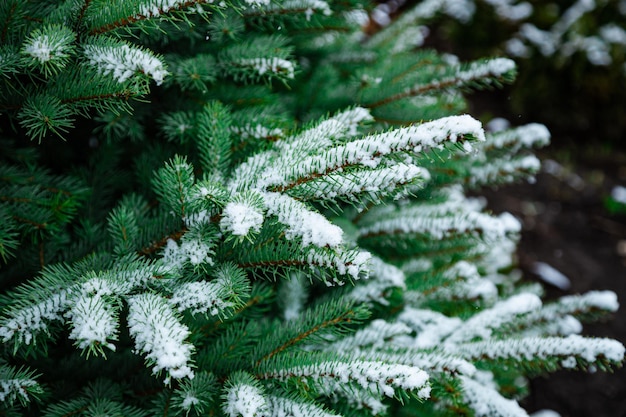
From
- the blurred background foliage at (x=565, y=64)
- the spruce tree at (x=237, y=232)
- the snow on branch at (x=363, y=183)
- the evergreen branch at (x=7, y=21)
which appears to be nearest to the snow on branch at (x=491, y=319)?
the spruce tree at (x=237, y=232)

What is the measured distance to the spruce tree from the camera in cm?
86

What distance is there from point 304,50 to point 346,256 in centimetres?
118

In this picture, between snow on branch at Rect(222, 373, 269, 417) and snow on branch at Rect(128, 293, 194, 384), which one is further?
snow on branch at Rect(222, 373, 269, 417)

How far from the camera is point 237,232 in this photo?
0.80 metres

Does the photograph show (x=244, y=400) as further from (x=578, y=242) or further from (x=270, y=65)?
(x=578, y=242)

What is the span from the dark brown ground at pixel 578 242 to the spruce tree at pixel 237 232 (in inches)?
37.3

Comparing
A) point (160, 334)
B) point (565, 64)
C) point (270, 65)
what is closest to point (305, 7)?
point (270, 65)

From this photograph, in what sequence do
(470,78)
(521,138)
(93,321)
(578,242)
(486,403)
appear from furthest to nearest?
(578,242)
(521,138)
(470,78)
(486,403)
(93,321)

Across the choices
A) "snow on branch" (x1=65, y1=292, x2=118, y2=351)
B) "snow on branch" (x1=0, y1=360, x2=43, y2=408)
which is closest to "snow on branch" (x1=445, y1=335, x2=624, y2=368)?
"snow on branch" (x1=65, y1=292, x2=118, y2=351)

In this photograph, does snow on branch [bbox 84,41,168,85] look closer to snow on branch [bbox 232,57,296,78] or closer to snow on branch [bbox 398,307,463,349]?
snow on branch [bbox 232,57,296,78]

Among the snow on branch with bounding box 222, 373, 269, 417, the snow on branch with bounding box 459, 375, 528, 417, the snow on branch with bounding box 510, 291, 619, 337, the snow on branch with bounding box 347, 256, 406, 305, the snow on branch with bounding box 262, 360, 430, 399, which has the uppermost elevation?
the snow on branch with bounding box 262, 360, 430, 399

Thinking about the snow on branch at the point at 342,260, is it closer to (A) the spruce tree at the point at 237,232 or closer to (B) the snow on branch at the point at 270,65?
(A) the spruce tree at the point at 237,232

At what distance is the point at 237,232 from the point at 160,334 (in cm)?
21

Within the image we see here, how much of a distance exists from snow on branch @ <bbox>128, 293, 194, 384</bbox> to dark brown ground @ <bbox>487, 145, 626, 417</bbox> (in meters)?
1.94
